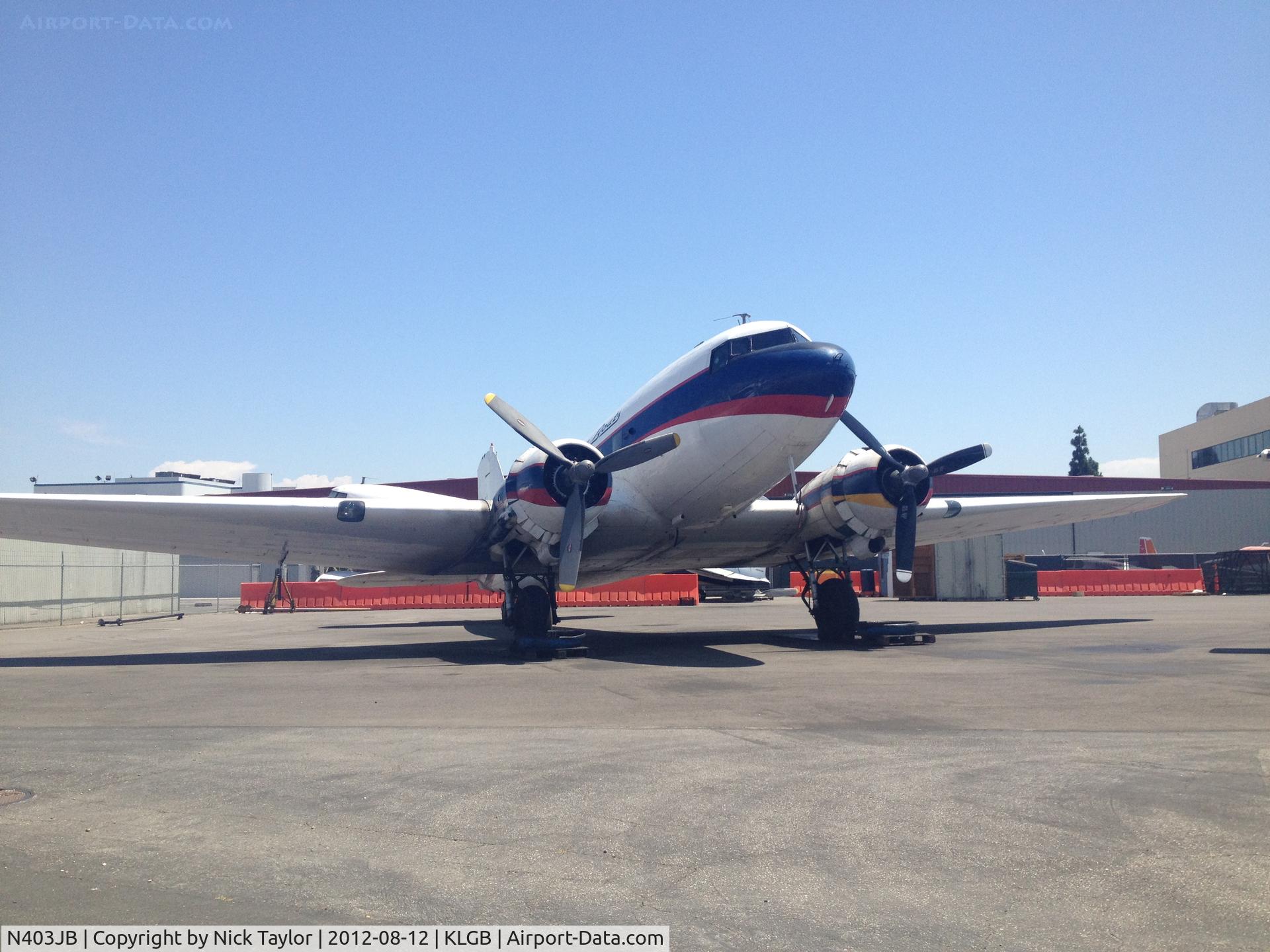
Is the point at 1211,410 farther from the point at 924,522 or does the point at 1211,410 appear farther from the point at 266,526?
the point at 266,526

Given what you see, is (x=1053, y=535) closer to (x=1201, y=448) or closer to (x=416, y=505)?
(x=1201, y=448)

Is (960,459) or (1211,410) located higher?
(1211,410)

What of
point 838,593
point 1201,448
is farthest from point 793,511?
point 1201,448

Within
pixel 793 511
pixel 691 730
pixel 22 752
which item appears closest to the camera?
pixel 22 752

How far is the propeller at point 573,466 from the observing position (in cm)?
1650

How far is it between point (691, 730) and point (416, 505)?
36.3 ft

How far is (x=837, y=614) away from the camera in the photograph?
64.5ft

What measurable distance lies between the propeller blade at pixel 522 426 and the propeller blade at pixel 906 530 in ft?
23.0

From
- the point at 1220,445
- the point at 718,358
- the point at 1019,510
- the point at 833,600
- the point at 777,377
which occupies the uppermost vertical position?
the point at 1220,445

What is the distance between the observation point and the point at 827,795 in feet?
21.1

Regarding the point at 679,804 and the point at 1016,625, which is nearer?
the point at 679,804

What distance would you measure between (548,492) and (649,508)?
107 inches

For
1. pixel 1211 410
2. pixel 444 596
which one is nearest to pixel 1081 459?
pixel 1211 410

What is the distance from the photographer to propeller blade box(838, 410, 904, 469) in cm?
1895
